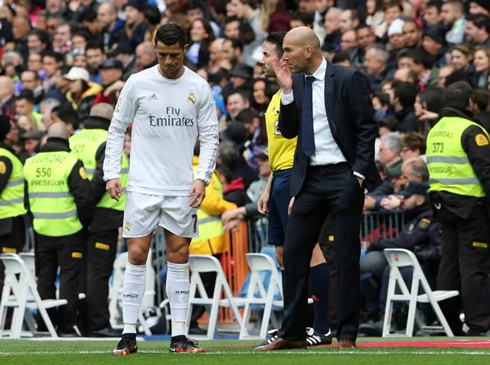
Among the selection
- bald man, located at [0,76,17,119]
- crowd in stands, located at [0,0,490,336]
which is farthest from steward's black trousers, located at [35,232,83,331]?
bald man, located at [0,76,17,119]

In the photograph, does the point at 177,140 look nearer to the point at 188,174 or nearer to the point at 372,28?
the point at 188,174

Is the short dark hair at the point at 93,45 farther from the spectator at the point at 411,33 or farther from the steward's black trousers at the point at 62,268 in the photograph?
the steward's black trousers at the point at 62,268

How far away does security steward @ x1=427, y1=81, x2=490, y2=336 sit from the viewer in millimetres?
13367

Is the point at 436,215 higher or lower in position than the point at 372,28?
lower

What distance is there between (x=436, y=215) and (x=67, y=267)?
4.45 meters

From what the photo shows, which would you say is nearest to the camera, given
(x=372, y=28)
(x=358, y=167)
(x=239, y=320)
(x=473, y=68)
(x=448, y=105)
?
(x=358, y=167)

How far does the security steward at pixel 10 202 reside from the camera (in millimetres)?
15909

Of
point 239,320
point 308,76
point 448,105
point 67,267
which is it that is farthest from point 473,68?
point 308,76

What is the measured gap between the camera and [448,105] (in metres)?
13.6

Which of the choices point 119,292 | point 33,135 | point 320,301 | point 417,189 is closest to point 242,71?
point 33,135

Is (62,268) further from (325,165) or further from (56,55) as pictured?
(56,55)

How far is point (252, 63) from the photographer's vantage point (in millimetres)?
21406

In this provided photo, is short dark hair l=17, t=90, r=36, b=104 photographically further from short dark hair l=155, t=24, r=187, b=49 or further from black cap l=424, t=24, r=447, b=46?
short dark hair l=155, t=24, r=187, b=49

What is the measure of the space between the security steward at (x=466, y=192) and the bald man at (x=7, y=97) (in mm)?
9767
